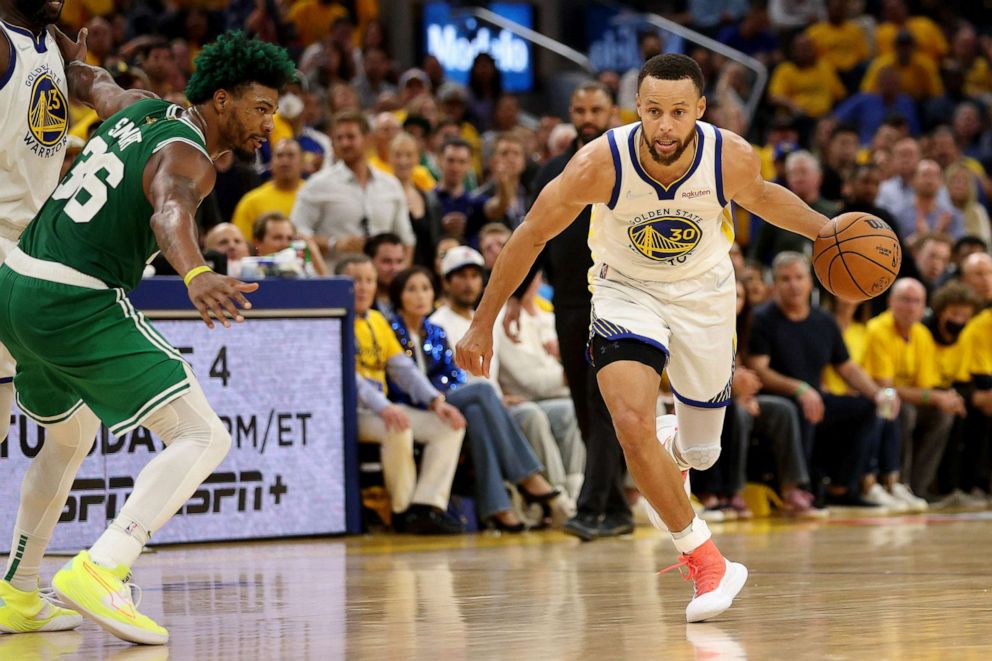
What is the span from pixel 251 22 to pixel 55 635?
9855 millimetres

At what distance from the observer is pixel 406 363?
30.9 ft

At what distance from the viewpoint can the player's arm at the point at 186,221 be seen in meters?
4.34

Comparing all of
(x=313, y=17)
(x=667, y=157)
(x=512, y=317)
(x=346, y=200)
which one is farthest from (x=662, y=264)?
(x=313, y=17)

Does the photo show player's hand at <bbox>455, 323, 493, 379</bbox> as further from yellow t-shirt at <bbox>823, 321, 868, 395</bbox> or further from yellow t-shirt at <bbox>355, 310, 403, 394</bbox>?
yellow t-shirt at <bbox>823, 321, 868, 395</bbox>

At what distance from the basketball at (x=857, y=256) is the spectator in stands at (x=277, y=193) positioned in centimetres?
567

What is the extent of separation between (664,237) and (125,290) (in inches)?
78.3

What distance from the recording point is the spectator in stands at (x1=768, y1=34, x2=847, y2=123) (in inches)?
698

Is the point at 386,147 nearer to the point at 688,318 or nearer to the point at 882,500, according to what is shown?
the point at 882,500

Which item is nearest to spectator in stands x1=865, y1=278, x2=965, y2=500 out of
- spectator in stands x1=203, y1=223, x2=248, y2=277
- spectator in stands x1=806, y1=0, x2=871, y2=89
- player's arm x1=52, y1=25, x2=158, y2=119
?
spectator in stands x1=203, y1=223, x2=248, y2=277

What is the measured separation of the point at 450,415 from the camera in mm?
9172

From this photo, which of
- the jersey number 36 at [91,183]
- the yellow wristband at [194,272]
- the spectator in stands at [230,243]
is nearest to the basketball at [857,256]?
the yellow wristband at [194,272]

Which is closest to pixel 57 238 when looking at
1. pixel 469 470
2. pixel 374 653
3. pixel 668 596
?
pixel 374 653

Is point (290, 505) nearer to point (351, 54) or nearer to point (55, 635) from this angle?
point (55, 635)

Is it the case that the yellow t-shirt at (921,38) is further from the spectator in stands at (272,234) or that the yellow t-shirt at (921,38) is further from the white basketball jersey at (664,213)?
the white basketball jersey at (664,213)
